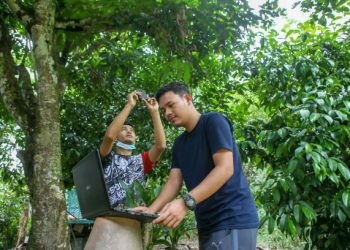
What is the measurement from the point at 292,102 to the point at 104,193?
86.6 inches

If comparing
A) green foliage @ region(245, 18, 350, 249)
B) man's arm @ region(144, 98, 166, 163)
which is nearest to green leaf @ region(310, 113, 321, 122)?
green foliage @ region(245, 18, 350, 249)

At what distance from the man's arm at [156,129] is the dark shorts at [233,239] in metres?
0.85

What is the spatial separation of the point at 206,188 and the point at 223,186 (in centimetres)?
20

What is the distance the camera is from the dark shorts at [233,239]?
1796 mm

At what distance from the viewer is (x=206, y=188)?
1.68 meters

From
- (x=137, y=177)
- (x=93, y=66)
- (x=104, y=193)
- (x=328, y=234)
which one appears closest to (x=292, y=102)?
(x=328, y=234)

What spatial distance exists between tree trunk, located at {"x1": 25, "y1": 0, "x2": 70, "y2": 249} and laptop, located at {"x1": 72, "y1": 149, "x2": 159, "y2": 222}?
1.56m

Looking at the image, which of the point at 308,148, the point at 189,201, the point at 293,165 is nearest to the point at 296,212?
the point at 293,165

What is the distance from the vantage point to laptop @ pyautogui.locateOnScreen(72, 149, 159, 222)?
1.86 m

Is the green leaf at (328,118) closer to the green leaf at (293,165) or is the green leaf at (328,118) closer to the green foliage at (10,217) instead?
the green leaf at (293,165)

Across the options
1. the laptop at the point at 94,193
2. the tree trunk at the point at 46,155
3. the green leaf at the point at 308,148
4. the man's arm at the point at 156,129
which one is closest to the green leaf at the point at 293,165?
the green leaf at the point at 308,148

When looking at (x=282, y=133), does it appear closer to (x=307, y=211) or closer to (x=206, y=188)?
(x=307, y=211)

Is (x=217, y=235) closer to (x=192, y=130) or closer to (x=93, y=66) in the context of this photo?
(x=192, y=130)

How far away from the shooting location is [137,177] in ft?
11.5
